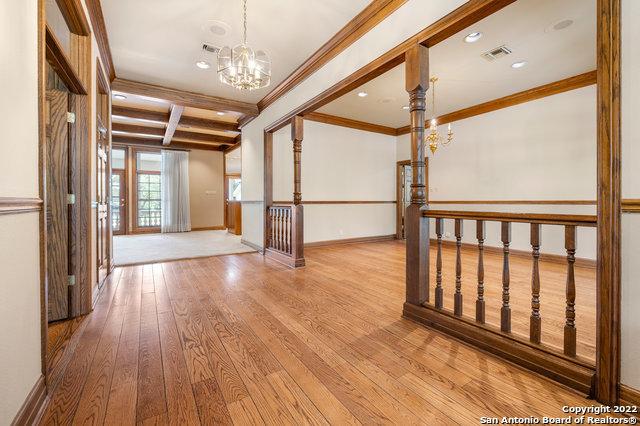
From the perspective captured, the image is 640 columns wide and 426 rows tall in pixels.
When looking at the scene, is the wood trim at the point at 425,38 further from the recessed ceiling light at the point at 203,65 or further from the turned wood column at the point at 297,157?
the recessed ceiling light at the point at 203,65

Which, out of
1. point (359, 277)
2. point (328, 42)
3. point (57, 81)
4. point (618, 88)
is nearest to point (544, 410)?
point (618, 88)

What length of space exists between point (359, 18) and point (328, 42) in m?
0.55

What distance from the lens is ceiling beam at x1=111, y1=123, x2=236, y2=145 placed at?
7.12 meters

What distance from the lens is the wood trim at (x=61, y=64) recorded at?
5.74 feet

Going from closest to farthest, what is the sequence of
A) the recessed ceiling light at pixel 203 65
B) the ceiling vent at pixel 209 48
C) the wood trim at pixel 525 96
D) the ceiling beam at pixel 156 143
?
the ceiling vent at pixel 209 48 < the recessed ceiling light at pixel 203 65 < the wood trim at pixel 525 96 < the ceiling beam at pixel 156 143

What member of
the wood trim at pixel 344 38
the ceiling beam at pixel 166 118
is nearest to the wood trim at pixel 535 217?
the wood trim at pixel 344 38

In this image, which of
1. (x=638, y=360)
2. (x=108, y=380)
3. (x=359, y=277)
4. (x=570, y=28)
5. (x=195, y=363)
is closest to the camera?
(x=638, y=360)

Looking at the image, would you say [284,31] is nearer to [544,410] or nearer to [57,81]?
[57,81]

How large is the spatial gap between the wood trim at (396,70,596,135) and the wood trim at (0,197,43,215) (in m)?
6.16

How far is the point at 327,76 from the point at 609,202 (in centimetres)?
295

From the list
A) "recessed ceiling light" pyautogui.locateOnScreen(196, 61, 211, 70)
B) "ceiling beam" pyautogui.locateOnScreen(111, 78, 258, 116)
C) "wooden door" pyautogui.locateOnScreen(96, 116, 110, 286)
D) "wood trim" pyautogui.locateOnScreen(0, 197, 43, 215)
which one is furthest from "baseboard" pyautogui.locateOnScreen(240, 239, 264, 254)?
"wood trim" pyautogui.locateOnScreen(0, 197, 43, 215)

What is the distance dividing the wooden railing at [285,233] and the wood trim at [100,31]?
9.49 ft

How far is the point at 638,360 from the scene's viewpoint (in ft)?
4.08

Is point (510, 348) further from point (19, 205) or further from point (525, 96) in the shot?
point (525, 96)
